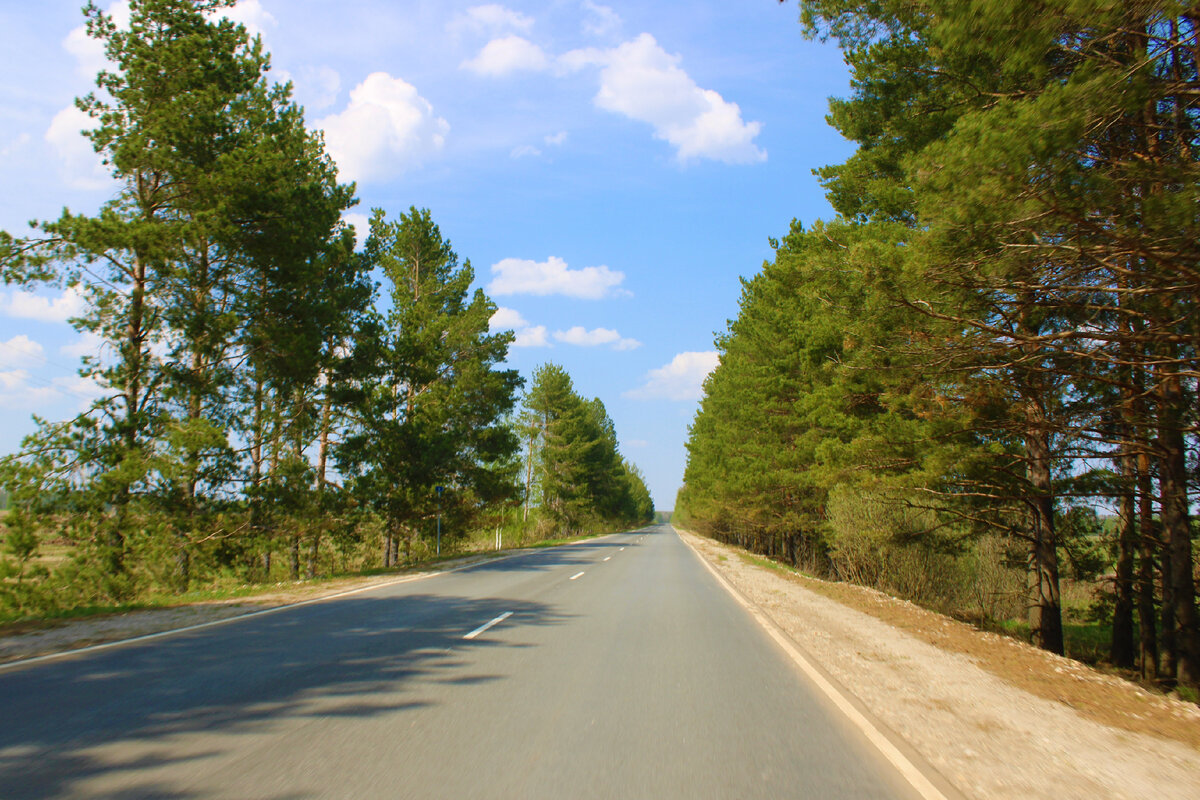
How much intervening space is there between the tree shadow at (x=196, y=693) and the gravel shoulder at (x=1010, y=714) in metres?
3.86

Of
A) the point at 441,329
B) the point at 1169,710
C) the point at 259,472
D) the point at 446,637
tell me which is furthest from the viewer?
the point at 441,329

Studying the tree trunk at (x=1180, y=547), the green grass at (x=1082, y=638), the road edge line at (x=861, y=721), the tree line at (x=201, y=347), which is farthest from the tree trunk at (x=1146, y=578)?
the tree line at (x=201, y=347)

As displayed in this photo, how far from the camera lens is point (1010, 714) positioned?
5.97 metres

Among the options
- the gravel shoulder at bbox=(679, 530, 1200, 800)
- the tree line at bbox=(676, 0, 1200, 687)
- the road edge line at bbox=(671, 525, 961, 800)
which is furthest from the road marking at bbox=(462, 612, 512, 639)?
the tree line at bbox=(676, 0, 1200, 687)

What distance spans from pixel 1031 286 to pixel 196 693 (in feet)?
30.5

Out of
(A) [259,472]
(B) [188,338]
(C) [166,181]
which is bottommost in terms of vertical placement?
(A) [259,472]

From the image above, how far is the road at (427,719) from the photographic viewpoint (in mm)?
4070

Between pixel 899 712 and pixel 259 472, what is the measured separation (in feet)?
60.9

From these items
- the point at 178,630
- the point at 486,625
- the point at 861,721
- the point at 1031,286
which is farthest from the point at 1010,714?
the point at 178,630

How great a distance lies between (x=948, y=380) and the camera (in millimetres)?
11250

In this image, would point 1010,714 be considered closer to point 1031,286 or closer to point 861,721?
point 861,721

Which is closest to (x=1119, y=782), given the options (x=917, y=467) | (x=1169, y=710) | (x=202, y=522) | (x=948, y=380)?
(x=1169, y=710)

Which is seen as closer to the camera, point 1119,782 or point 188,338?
point 1119,782

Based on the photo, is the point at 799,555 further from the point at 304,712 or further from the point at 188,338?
the point at 304,712
